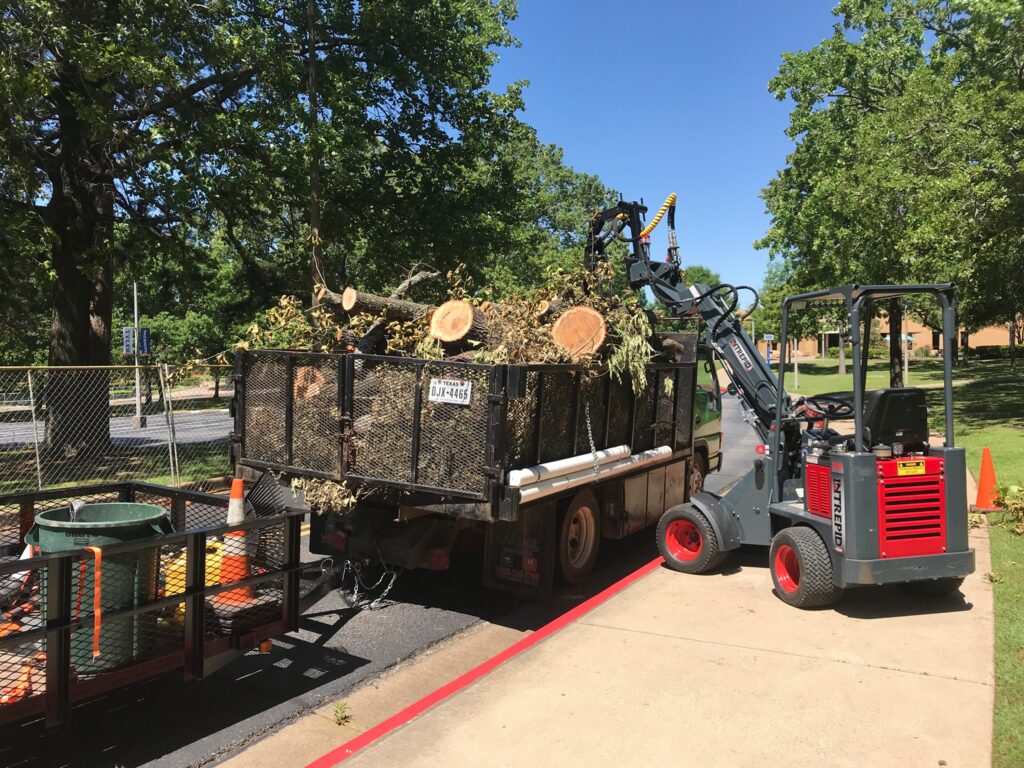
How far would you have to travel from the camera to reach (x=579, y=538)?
6.38 metres

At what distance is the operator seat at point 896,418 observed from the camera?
5402 millimetres

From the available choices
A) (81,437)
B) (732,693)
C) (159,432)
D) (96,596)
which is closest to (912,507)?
(732,693)

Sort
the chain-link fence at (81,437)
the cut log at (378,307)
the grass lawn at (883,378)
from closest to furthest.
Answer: the cut log at (378,307) < the chain-link fence at (81,437) < the grass lawn at (883,378)

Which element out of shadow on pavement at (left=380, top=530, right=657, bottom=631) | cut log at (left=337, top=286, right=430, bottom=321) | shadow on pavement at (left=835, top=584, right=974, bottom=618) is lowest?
shadow on pavement at (left=380, top=530, right=657, bottom=631)

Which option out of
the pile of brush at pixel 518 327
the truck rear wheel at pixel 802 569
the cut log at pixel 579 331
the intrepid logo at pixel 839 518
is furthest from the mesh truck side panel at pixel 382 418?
the intrepid logo at pixel 839 518

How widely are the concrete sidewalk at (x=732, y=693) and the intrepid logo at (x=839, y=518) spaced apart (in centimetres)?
61

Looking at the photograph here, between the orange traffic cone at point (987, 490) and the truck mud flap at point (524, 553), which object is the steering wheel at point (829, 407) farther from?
the orange traffic cone at point (987, 490)

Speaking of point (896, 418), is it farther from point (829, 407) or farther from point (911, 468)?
point (829, 407)

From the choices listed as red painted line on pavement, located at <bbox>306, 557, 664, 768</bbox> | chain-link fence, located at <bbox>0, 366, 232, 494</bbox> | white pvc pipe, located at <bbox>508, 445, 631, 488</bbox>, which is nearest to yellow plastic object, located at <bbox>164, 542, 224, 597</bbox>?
red painted line on pavement, located at <bbox>306, 557, 664, 768</bbox>

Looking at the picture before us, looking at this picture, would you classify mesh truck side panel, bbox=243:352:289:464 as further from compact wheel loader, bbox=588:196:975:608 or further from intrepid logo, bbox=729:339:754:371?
intrepid logo, bbox=729:339:754:371

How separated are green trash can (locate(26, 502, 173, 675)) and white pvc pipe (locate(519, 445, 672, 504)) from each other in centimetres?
233

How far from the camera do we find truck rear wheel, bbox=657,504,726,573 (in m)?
6.46

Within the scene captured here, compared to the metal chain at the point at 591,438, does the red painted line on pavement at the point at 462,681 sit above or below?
below

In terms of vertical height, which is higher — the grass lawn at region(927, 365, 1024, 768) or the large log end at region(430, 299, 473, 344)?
the large log end at region(430, 299, 473, 344)
